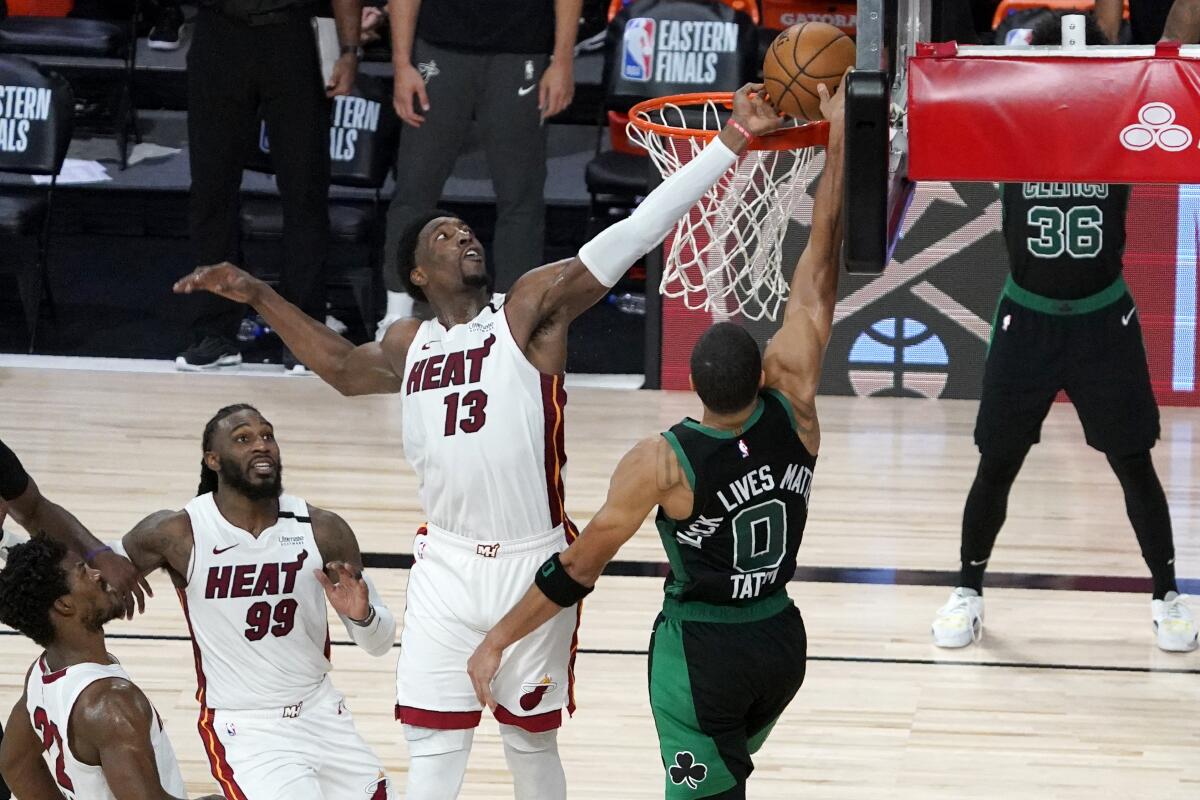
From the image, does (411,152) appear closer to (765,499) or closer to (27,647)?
(27,647)

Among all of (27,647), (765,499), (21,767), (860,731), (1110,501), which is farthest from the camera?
(1110,501)

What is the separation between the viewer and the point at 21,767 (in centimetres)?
455

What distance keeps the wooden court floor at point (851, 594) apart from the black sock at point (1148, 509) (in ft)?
A: 1.12

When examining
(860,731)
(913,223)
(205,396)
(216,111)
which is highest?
(216,111)

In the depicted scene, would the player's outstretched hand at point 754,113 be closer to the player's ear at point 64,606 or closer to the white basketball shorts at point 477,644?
the white basketball shorts at point 477,644

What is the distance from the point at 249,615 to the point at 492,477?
27.8 inches

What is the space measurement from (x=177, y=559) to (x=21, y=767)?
628 millimetres

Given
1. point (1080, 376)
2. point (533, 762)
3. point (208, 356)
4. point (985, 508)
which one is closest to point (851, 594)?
point (985, 508)

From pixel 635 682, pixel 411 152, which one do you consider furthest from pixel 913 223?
pixel 635 682

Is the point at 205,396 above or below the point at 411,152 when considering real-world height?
below

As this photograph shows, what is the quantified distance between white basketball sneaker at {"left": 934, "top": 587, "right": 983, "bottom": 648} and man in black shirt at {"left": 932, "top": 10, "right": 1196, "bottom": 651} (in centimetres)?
44

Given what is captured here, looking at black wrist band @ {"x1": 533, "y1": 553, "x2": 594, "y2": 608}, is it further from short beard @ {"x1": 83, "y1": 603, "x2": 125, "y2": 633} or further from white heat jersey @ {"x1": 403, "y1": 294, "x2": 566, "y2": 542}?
short beard @ {"x1": 83, "y1": 603, "x2": 125, "y2": 633}

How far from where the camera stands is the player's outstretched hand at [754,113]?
→ 4.48 metres

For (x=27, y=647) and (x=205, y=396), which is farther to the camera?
(x=205, y=396)
